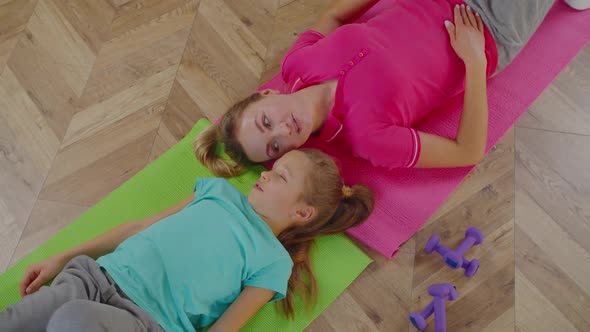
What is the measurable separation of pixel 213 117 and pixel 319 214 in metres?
Result: 0.52

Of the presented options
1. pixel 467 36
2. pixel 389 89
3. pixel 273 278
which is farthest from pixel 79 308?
pixel 467 36

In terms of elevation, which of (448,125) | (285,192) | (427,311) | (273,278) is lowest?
(427,311)

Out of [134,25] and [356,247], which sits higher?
[134,25]

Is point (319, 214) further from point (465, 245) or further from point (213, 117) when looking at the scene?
point (213, 117)

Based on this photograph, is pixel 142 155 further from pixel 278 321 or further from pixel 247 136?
pixel 278 321

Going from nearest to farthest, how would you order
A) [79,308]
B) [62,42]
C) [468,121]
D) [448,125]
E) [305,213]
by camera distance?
1. [79,308]
2. [305,213]
3. [468,121]
4. [448,125]
5. [62,42]

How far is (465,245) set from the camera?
1.38 metres

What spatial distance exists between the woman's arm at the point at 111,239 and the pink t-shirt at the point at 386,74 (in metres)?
0.50

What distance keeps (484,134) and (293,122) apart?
1.70 ft

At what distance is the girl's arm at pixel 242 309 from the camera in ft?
4.07

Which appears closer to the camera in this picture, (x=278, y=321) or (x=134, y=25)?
(x=278, y=321)

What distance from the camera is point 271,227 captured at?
4.39ft

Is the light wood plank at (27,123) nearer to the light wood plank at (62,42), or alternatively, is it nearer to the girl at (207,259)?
the light wood plank at (62,42)

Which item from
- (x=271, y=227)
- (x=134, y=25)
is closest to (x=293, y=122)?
(x=271, y=227)
